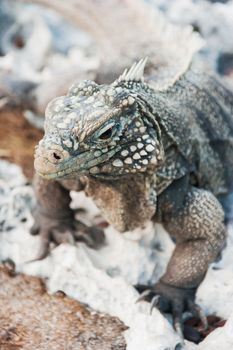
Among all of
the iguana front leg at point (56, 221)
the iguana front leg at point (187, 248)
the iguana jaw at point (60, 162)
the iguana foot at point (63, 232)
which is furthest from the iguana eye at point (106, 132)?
the iguana foot at point (63, 232)

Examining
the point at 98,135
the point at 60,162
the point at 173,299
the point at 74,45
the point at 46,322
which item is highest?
the point at 98,135

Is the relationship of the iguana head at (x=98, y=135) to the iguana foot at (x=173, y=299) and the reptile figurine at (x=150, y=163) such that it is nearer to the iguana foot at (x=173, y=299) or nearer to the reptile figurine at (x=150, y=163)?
the reptile figurine at (x=150, y=163)

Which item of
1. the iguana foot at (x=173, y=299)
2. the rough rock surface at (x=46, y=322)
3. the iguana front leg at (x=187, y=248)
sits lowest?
the rough rock surface at (x=46, y=322)

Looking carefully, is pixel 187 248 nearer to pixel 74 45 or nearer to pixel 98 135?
pixel 98 135

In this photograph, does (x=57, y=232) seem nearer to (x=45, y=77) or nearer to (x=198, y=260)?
(x=198, y=260)

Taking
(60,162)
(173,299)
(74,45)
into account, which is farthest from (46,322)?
(74,45)

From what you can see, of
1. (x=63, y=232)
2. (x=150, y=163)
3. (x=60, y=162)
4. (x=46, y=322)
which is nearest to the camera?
(x=60, y=162)
